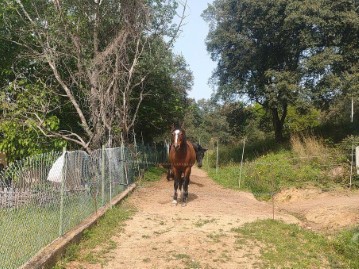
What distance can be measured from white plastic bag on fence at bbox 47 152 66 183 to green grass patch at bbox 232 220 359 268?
130 inches

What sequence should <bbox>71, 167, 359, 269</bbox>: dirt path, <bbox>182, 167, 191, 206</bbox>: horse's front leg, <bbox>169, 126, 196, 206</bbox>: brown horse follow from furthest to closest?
<bbox>182, 167, 191, 206</bbox>: horse's front leg, <bbox>169, 126, 196, 206</bbox>: brown horse, <bbox>71, 167, 359, 269</bbox>: dirt path

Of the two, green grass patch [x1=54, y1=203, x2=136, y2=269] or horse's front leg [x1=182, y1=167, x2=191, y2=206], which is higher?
horse's front leg [x1=182, y1=167, x2=191, y2=206]

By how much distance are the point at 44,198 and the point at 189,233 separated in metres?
2.93

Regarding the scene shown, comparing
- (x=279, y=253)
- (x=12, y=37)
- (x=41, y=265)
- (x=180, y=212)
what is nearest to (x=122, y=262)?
(x=41, y=265)

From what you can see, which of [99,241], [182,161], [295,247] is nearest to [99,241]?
[99,241]

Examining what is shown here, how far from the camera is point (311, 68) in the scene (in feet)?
60.2

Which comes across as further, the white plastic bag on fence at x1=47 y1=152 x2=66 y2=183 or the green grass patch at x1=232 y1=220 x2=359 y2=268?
the green grass patch at x1=232 y1=220 x2=359 y2=268

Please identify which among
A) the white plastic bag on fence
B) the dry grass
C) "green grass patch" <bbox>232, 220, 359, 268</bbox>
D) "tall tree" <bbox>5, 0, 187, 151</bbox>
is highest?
"tall tree" <bbox>5, 0, 187, 151</bbox>

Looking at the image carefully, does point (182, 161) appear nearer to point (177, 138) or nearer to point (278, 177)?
point (177, 138)

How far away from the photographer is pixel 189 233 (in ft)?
24.2

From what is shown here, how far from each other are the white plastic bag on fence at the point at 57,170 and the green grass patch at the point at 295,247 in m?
3.30

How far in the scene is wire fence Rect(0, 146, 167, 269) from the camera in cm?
455

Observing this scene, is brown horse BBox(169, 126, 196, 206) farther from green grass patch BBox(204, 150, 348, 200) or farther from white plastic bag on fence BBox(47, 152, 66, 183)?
white plastic bag on fence BBox(47, 152, 66, 183)

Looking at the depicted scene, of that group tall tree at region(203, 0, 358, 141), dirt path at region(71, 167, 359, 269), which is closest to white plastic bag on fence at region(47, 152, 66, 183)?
dirt path at region(71, 167, 359, 269)
